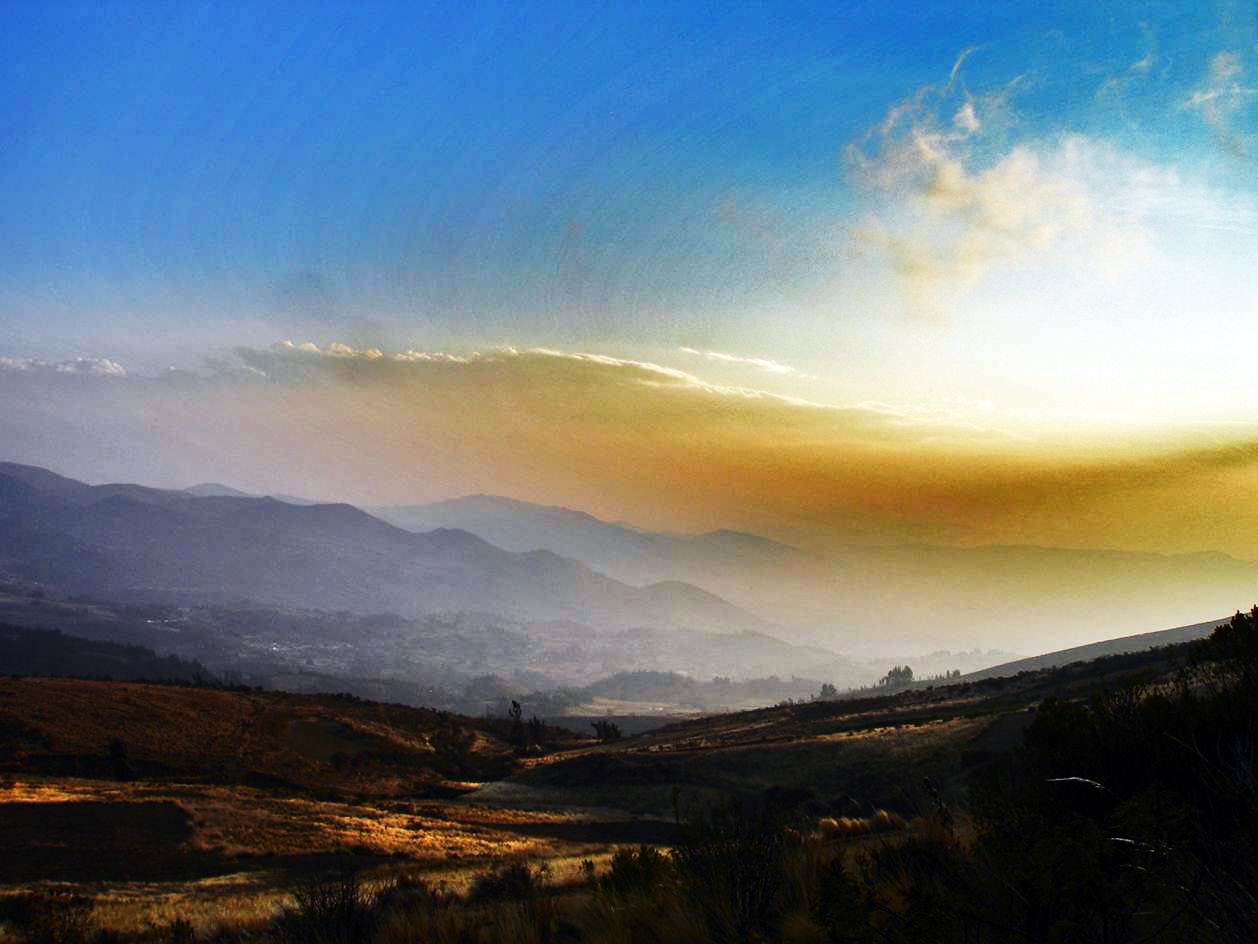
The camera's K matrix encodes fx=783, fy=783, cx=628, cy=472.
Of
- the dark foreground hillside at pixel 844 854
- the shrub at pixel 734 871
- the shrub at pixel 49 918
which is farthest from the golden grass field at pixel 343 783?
the shrub at pixel 734 871

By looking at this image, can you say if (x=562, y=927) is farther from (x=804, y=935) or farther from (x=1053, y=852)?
(x=1053, y=852)

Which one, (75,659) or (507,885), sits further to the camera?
(75,659)

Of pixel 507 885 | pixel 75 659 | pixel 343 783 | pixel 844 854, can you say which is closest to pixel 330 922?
pixel 844 854

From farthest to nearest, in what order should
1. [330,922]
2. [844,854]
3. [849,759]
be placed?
1. [849,759]
2. [844,854]
3. [330,922]

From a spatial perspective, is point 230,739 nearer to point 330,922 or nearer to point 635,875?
point 330,922

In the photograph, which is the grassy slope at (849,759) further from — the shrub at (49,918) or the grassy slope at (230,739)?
the shrub at (49,918)

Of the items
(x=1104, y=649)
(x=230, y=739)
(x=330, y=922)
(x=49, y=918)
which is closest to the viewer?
(x=330, y=922)

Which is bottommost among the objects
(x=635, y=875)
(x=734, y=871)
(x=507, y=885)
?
(x=507, y=885)

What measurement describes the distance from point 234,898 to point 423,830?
1350cm

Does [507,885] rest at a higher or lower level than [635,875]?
lower

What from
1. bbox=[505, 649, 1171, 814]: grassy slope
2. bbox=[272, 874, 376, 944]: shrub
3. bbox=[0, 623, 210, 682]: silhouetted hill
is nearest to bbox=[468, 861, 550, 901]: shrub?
bbox=[272, 874, 376, 944]: shrub

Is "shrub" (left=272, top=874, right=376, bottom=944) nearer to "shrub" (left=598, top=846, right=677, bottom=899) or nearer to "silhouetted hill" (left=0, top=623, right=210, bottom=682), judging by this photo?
"shrub" (left=598, top=846, right=677, bottom=899)

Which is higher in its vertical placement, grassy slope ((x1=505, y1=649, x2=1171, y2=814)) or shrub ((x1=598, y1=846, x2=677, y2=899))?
shrub ((x1=598, y1=846, x2=677, y2=899))

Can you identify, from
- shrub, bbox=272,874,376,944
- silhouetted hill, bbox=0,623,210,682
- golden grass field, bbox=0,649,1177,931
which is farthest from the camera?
silhouetted hill, bbox=0,623,210,682
